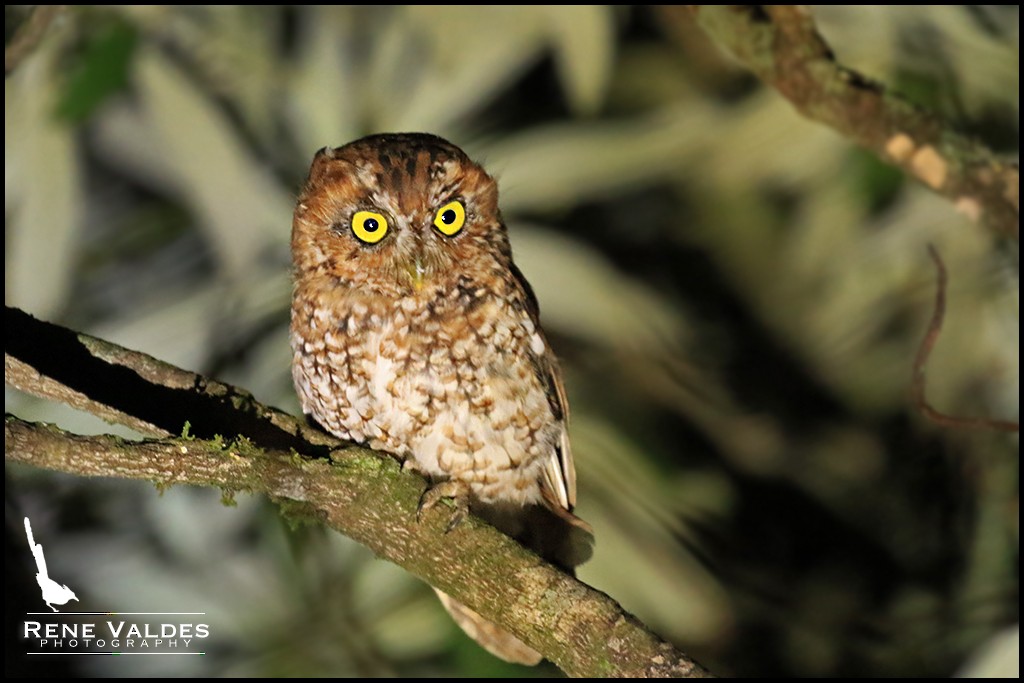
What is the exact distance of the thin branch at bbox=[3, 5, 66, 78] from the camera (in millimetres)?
2387

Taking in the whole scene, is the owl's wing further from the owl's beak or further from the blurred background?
the blurred background

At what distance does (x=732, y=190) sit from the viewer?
147 inches

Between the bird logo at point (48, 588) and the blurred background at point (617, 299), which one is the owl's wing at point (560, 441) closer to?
the blurred background at point (617, 299)

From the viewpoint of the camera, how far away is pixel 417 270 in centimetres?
174

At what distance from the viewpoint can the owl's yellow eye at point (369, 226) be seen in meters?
1.76

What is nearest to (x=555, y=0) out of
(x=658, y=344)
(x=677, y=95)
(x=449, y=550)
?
(x=677, y=95)

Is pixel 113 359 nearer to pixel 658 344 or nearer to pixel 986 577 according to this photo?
pixel 658 344

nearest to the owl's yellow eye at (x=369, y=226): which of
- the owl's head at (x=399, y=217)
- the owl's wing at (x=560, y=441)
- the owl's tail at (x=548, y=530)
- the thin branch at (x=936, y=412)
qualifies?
the owl's head at (x=399, y=217)

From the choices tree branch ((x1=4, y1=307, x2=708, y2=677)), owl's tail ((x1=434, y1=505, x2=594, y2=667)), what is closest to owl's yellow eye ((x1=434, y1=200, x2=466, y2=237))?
tree branch ((x1=4, y1=307, x2=708, y2=677))

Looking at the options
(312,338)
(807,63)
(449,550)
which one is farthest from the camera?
(807,63)

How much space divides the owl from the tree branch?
15 cm

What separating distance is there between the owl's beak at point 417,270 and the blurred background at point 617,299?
2.46 feet

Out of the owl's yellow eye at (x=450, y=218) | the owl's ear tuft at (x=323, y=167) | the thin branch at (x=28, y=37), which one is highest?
the thin branch at (x=28, y=37)

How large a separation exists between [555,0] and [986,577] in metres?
2.10
